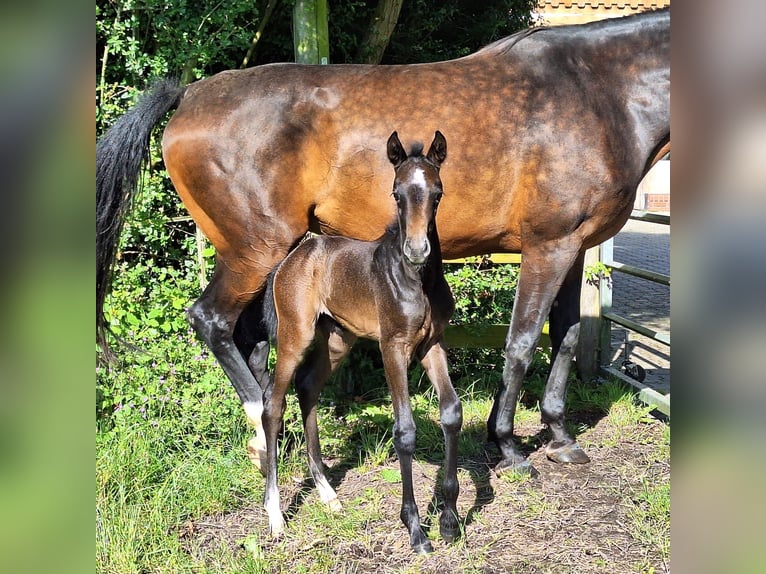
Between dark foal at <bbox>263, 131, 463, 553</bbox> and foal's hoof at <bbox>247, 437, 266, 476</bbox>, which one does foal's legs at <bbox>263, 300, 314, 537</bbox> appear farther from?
foal's hoof at <bbox>247, 437, 266, 476</bbox>

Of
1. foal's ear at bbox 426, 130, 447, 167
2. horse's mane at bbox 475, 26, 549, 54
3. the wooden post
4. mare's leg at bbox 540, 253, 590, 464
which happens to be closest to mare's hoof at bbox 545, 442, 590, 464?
mare's leg at bbox 540, 253, 590, 464

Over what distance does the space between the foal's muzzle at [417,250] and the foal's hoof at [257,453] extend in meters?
1.73

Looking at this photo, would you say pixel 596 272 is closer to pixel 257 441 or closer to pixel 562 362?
pixel 562 362

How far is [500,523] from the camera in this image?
3584 mm

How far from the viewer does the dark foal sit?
2971 millimetres

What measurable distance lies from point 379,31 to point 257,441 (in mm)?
3922

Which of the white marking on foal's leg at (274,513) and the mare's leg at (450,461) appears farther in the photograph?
the white marking on foal's leg at (274,513)

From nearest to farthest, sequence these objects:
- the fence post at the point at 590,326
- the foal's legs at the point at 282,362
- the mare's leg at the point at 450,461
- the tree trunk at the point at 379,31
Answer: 1. the mare's leg at the point at 450,461
2. the foal's legs at the point at 282,362
3. the fence post at the point at 590,326
4. the tree trunk at the point at 379,31

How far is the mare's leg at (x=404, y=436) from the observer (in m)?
3.23

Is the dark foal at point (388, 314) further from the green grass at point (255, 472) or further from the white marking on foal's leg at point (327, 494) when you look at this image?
the green grass at point (255, 472)

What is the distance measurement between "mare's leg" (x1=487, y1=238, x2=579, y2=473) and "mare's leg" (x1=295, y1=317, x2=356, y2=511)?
942mm

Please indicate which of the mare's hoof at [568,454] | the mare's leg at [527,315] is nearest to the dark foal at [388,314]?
the mare's leg at [527,315]

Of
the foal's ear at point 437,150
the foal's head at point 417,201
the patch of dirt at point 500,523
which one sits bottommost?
the patch of dirt at point 500,523
